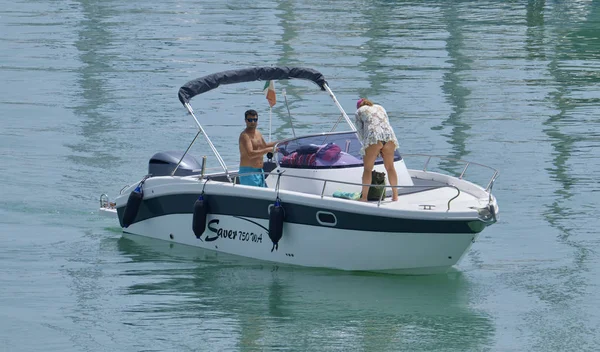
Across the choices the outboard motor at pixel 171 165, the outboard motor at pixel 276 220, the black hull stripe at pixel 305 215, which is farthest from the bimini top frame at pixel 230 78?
the outboard motor at pixel 276 220

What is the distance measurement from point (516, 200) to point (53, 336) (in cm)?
848


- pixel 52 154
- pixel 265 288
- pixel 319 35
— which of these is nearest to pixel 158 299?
pixel 265 288

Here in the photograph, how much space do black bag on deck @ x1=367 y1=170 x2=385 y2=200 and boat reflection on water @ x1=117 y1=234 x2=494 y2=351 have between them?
0.94 metres

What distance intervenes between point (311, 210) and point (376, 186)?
32.0 inches

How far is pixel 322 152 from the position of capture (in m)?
15.0

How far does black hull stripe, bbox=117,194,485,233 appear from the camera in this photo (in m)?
13.9

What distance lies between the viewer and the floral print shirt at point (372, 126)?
14.6 metres

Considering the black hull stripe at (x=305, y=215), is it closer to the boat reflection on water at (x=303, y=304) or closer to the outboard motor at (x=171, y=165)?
the outboard motor at (x=171, y=165)

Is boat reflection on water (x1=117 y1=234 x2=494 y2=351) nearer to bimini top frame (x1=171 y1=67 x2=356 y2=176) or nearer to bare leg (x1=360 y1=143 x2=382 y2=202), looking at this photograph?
bare leg (x1=360 y1=143 x2=382 y2=202)

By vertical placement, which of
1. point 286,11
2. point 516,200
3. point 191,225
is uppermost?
point 191,225

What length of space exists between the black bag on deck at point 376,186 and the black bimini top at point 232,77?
2364mm

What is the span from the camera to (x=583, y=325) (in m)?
13.1

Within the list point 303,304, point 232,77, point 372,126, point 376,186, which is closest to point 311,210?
point 376,186

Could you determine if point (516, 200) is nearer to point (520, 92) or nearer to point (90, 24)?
point (520, 92)
